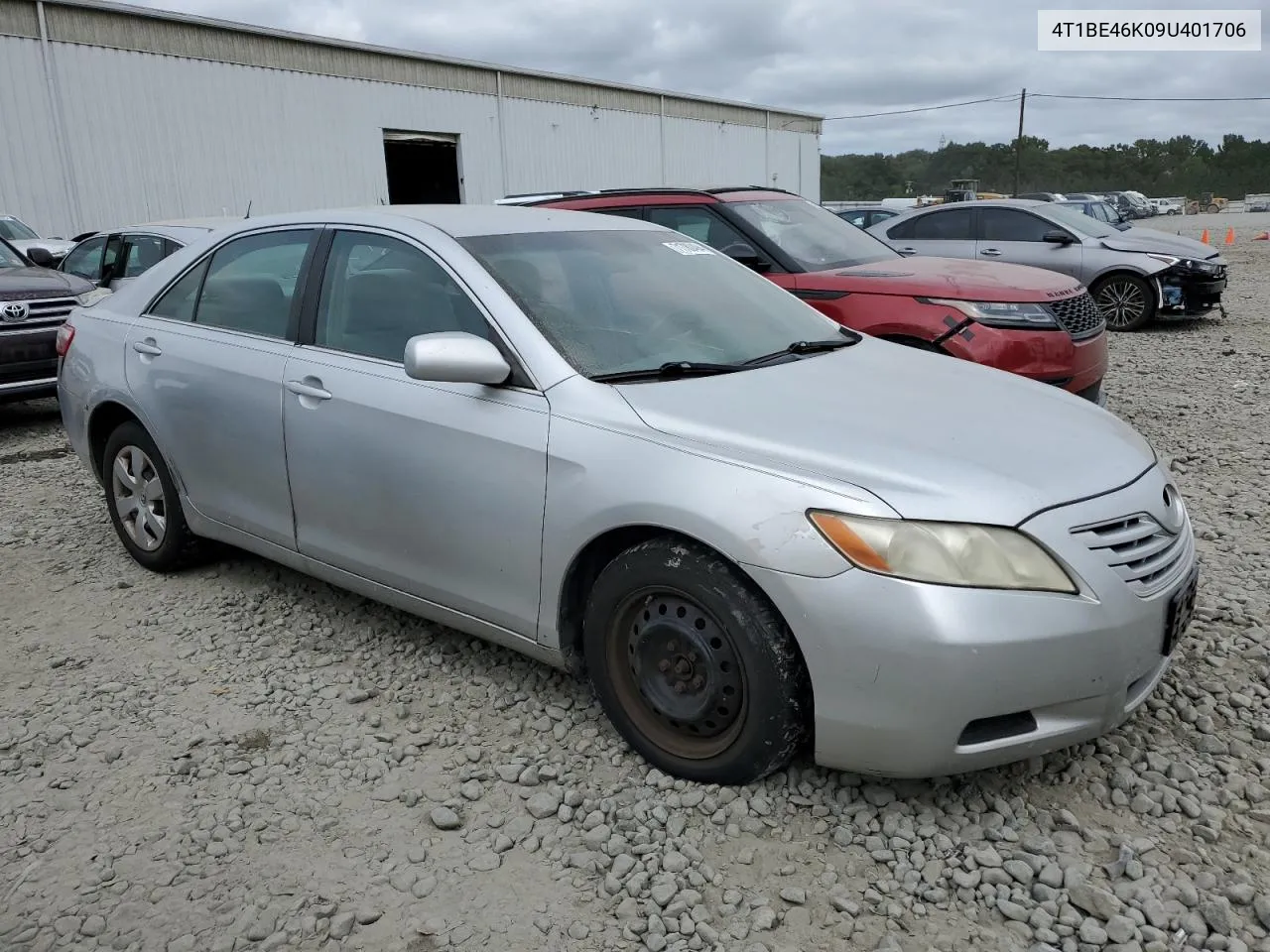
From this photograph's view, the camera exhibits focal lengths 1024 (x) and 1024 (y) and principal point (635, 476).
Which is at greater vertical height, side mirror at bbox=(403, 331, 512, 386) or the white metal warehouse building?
the white metal warehouse building

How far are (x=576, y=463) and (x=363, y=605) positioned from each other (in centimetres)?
174

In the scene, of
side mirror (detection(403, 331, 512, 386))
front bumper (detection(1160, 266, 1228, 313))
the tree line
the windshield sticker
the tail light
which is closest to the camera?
side mirror (detection(403, 331, 512, 386))

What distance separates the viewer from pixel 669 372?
10.2ft

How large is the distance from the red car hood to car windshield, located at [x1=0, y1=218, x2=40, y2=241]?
43.4 ft

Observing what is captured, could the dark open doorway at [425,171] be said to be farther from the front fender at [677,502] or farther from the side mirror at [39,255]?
the front fender at [677,502]

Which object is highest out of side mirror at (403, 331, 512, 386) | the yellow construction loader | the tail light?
side mirror at (403, 331, 512, 386)

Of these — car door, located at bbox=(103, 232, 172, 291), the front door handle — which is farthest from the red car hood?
car door, located at bbox=(103, 232, 172, 291)

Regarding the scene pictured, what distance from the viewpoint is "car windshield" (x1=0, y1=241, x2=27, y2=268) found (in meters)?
8.57

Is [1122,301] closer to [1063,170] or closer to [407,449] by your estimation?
[407,449]

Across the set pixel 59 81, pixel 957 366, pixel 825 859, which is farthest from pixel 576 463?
pixel 59 81

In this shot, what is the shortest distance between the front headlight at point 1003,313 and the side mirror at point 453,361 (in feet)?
12.2

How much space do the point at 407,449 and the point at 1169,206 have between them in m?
76.3

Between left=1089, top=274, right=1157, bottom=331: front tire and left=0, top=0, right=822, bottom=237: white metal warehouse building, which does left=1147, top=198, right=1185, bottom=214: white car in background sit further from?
left=1089, top=274, right=1157, bottom=331: front tire

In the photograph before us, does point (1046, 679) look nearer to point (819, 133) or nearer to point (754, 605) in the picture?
point (754, 605)
